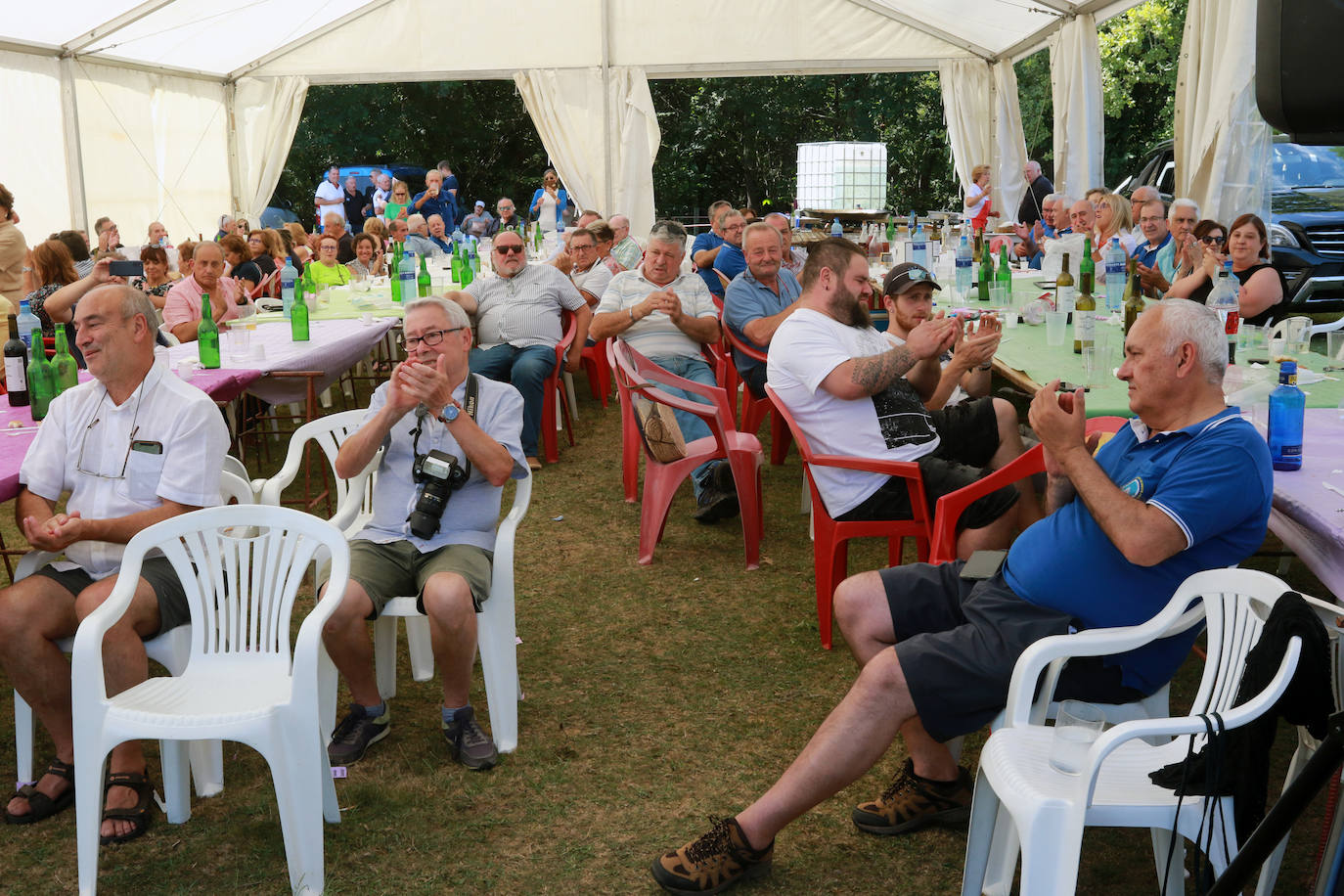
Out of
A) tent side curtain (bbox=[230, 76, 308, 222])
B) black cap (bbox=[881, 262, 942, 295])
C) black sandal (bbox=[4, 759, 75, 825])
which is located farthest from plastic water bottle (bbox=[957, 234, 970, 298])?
tent side curtain (bbox=[230, 76, 308, 222])

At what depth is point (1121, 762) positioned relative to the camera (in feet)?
6.43

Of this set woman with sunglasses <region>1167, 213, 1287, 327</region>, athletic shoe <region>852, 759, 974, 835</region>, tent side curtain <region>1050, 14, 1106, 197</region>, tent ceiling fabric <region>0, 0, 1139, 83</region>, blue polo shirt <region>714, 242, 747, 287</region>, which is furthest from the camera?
tent ceiling fabric <region>0, 0, 1139, 83</region>

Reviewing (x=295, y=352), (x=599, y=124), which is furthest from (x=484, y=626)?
(x=599, y=124)

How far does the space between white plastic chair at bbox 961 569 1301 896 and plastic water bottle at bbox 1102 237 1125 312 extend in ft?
11.0

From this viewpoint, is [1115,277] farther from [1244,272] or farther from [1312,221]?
[1312,221]

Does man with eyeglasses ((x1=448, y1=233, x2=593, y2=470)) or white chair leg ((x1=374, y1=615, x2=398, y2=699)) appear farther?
man with eyeglasses ((x1=448, y1=233, x2=593, y2=470))

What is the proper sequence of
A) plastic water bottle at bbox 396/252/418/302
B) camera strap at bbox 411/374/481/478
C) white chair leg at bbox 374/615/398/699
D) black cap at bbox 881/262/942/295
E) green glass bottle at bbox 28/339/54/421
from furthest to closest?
plastic water bottle at bbox 396/252/418/302 < black cap at bbox 881/262/942/295 < green glass bottle at bbox 28/339/54/421 < white chair leg at bbox 374/615/398/699 < camera strap at bbox 411/374/481/478

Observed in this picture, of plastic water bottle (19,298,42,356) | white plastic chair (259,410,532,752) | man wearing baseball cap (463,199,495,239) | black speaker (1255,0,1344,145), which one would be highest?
man wearing baseball cap (463,199,495,239)

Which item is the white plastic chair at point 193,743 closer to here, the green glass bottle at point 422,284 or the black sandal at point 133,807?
the black sandal at point 133,807

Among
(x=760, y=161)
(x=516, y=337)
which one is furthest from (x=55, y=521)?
(x=760, y=161)

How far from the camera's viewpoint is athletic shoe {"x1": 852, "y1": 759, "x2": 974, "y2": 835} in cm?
252

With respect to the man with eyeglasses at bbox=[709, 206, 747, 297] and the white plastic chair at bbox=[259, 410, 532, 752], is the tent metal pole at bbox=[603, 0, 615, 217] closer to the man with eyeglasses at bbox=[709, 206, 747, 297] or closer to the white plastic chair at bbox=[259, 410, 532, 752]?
the man with eyeglasses at bbox=[709, 206, 747, 297]

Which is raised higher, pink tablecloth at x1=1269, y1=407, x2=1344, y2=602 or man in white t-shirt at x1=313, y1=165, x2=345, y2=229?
man in white t-shirt at x1=313, y1=165, x2=345, y2=229

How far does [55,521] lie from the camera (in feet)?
8.53
